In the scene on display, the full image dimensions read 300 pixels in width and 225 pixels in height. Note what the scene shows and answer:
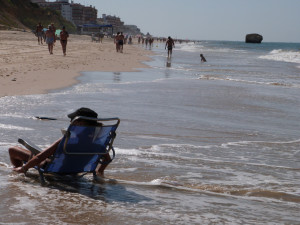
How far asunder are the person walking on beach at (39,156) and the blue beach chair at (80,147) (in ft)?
0.17

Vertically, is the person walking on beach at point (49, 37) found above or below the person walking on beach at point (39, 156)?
above

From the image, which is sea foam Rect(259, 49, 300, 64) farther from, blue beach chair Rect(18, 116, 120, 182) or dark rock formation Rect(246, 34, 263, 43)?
dark rock formation Rect(246, 34, 263, 43)

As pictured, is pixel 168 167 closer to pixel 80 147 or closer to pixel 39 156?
pixel 80 147

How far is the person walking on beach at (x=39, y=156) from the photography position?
3824mm

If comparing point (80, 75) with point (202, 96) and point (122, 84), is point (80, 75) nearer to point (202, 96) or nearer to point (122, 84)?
point (122, 84)

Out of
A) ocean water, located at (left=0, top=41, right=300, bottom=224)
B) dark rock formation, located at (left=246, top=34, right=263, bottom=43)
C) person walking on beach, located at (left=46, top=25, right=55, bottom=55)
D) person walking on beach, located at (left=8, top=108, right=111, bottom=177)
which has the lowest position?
ocean water, located at (left=0, top=41, right=300, bottom=224)

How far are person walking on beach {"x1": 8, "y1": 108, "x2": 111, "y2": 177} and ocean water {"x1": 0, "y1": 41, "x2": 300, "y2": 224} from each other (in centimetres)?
13

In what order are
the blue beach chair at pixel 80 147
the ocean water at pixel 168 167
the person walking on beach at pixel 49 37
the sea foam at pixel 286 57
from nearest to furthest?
the ocean water at pixel 168 167
the blue beach chair at pixel 80 147
the person walking on beach at pixel 49 37
the sea foam at pixel 286 57

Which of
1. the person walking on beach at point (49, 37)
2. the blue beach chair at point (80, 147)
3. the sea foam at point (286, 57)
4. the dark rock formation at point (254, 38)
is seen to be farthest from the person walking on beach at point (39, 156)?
the dark rock formation at point (254, 38)

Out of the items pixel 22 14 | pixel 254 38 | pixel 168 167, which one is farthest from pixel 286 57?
pixel 254 38

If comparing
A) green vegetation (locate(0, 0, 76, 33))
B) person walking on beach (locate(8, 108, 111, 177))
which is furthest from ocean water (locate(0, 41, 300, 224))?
green vegetation (locate(0, 0, 76, 33))

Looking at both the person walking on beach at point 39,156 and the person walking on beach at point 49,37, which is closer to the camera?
the person walking on beach at point 39,156

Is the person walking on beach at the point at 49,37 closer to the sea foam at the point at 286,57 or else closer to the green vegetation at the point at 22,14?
the sea foam at the point at 286,57

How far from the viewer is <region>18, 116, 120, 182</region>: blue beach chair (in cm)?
376
